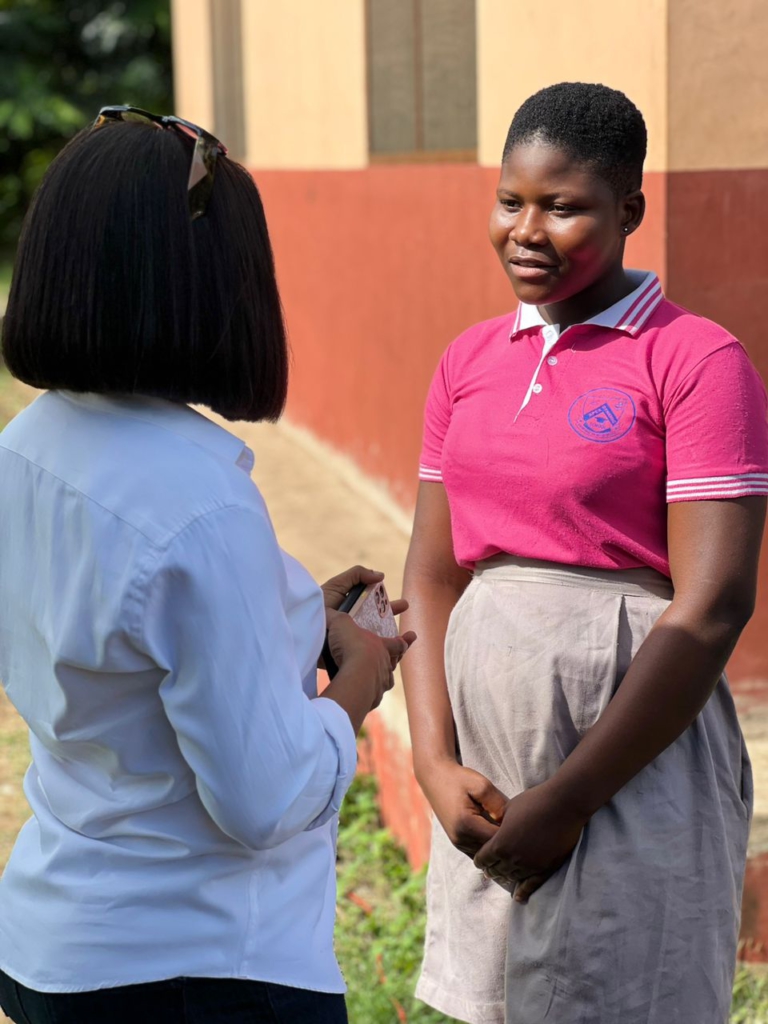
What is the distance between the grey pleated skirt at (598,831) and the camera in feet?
6.58

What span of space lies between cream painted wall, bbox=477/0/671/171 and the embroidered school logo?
1.33 meters

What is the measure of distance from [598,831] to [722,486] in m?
0.55

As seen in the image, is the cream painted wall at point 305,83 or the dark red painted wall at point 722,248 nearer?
the dark red painted wall at point 722,248

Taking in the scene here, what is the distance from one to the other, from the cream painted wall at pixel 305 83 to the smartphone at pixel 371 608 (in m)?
4.75

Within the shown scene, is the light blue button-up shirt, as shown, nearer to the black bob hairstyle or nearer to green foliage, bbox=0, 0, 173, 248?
the black bob hairstyle

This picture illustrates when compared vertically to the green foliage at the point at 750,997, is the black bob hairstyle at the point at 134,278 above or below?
above

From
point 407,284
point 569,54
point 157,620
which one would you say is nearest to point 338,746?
point 157,620

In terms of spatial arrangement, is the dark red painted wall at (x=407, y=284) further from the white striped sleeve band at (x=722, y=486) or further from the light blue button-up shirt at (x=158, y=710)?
the light blue button-up shirt at (x=158, y=710)

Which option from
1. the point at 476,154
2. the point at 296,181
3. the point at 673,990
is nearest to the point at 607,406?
the point at 673,990

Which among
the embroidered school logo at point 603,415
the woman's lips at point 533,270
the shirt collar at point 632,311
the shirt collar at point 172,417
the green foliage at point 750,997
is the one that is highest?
the woman's lips at point 533,270

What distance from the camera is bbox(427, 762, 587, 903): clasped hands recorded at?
2.03 metres

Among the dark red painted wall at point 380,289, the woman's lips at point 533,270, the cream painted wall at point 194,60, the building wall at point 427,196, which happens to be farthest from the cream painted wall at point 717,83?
the cream painted wall at point 194,60

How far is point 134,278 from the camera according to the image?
142 cm

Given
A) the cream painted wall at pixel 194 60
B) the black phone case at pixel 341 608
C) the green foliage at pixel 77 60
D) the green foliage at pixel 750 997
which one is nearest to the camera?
the black phone case at pixel 341 608
